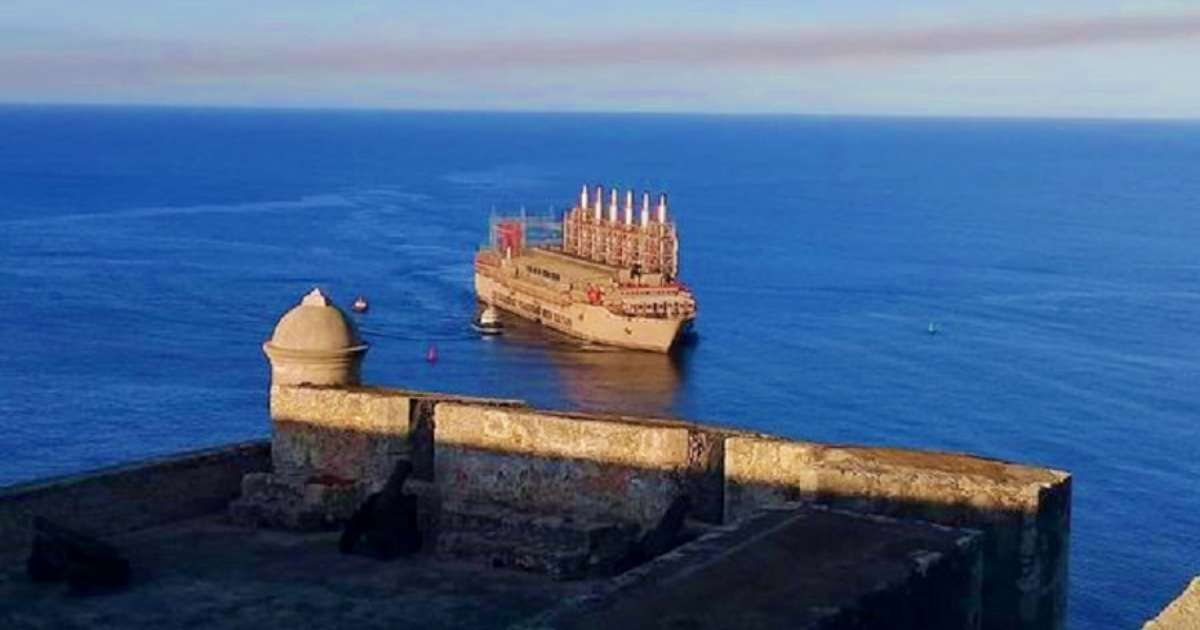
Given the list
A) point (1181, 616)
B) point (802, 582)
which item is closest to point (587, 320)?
point (802, 582)

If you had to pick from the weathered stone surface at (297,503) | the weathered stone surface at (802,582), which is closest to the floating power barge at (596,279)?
the weathered stone surface at (297,503)

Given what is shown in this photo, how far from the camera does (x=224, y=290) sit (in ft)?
335

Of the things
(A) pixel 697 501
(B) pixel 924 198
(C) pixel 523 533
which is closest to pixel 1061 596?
(A) pixel 697 501

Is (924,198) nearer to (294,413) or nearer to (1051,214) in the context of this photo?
(1051,214)

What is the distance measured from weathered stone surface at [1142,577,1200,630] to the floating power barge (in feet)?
280

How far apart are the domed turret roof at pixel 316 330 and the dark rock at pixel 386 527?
2.32m

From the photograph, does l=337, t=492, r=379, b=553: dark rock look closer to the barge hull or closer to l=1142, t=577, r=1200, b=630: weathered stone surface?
l=1142, t=577, r=1200, b=630: weathered stone surface

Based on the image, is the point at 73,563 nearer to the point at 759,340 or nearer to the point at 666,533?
the point at 666,533

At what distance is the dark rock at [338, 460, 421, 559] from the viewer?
619 inches

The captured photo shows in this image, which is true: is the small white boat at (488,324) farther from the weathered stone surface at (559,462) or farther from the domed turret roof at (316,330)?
the weathered stone surface at (559,462)

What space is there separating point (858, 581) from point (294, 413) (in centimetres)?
828

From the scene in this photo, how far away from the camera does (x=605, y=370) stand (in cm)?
8931

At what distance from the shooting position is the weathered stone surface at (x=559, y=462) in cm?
1584

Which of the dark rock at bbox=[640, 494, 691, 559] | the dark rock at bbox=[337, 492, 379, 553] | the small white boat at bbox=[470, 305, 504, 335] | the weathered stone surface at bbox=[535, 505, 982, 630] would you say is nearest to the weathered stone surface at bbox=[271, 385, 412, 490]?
the dark rock at bbox=[337, 492, 379, 553]
